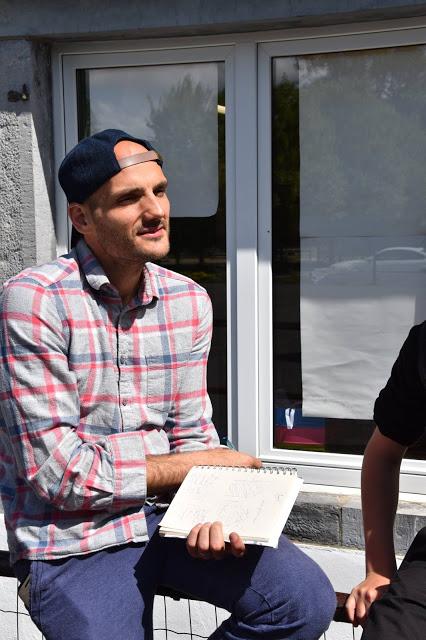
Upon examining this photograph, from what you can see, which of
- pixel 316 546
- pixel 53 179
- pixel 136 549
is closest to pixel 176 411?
pixel 136 549

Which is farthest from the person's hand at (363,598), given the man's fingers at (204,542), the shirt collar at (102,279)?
the shirt collar at (102,279)

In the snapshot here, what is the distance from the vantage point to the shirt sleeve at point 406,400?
2.03 meters

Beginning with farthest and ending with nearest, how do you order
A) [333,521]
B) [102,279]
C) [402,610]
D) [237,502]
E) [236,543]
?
1. [333,521]
2. [102,279]
3. [237,502]
4. [236,543]
5. [402,610]

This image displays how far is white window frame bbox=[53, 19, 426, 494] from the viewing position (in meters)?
4.04

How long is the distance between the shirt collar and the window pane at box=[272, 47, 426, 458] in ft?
5.92

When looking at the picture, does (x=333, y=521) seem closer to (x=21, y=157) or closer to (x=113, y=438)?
(x=113, y=438)

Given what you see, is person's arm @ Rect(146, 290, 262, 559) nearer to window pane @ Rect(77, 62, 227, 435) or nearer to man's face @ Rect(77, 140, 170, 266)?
man's face @ Rect(77, 140, 170, 266)

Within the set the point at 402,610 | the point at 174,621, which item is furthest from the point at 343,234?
the point at 402,610

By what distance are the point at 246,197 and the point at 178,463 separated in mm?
2149

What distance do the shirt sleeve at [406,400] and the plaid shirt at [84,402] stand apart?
23.5 inches

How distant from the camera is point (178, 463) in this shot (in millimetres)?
2246

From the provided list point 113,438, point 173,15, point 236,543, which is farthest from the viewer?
point 173,15

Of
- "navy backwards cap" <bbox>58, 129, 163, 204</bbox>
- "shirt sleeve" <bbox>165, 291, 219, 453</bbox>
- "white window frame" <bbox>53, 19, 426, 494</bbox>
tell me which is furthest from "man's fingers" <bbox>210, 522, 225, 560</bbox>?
"white window frame" <bbox>53, 19, 426, 494</bbox>

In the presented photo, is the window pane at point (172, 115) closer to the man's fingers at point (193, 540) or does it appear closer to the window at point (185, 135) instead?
the window at point (185, 135)
